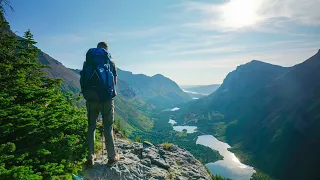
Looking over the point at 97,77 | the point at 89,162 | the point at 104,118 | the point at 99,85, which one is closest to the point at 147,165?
the point at 89,162

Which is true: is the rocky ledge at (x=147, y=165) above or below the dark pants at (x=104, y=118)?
below

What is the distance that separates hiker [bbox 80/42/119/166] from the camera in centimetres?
887

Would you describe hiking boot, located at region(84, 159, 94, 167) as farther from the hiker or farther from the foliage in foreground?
the hiker

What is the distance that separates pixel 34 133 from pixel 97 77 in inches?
149

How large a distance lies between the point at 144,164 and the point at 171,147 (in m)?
5.08

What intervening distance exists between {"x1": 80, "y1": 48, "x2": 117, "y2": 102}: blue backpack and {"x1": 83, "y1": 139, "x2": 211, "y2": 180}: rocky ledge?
3.33 metres

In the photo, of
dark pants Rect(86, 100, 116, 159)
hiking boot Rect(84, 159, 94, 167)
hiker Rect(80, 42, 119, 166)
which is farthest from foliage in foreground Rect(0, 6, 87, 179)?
hiker Rect(80, 42, 119, 166)

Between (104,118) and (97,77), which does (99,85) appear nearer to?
(97,77)

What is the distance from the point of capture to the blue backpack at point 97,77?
8.84 m

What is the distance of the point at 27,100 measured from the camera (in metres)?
11.6

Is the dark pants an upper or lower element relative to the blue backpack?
lower

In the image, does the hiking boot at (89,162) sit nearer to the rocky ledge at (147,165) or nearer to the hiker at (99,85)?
the rocky ledge at (147,165)

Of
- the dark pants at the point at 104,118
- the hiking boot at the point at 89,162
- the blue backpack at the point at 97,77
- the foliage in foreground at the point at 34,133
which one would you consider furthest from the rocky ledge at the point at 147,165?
the blue backpack at the point at 97,77

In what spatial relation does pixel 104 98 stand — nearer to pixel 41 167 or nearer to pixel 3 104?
pixel 41 167
